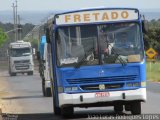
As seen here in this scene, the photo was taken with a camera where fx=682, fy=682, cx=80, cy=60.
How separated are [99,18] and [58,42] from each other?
1256 mm

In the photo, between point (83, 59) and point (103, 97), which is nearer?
point (103, 97)

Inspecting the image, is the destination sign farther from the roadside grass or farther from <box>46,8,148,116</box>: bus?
the roadside grass

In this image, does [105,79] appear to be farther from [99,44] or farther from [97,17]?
[97,17]

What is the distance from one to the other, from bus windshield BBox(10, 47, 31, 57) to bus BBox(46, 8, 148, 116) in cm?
4690

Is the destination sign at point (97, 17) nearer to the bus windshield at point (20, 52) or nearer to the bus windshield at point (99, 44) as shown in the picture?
the bus windshield at point (99, 44)

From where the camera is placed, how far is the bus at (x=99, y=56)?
1767 centimetres

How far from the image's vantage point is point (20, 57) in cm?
6656

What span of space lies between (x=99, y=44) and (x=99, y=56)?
315 mm

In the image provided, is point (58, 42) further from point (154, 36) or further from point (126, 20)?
point (154, 36)

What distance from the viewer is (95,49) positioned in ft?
58.5

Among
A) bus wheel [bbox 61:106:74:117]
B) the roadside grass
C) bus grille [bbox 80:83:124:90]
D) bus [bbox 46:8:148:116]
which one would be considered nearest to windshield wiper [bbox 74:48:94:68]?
bus [bbox 46:8:148:116]

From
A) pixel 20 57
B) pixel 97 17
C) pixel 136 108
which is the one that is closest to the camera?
pixel 97 17

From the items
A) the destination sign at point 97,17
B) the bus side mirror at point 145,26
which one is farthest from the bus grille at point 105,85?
the destination sign at point 97,17

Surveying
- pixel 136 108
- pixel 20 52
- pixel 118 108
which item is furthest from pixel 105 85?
pixel 20 52
